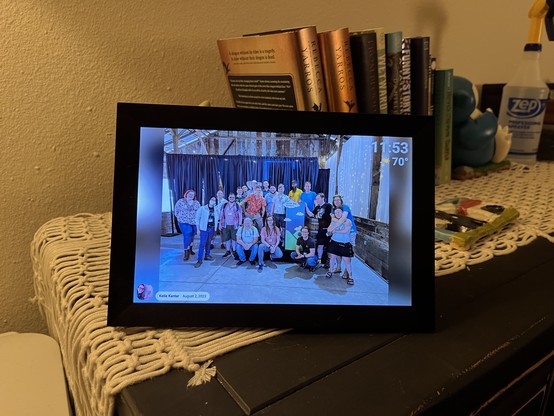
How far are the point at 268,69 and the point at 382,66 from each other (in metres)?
0.17

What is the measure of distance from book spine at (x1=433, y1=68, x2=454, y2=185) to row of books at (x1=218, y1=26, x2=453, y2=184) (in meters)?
0.12

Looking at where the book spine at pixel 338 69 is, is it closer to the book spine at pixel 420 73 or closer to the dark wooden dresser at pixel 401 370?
the book spine at pixel 420 73

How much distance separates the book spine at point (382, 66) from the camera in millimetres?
669

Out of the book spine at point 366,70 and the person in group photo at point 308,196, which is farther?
the book spine at point 366,70

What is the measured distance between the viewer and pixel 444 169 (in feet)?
3.09

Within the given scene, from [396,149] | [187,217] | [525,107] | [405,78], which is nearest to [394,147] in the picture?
[396,149]

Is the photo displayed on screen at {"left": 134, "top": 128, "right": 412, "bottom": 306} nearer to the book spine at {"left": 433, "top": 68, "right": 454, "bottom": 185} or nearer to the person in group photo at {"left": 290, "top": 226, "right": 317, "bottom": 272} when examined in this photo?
the person in group photo at {"left": 290, "top": 226, "right": 317, "bottom": 272}

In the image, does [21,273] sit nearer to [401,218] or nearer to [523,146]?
[401,218]

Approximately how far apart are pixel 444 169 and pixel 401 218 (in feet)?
1.80

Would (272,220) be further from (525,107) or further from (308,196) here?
(525,107)

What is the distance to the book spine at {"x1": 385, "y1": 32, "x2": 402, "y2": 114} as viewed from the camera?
69 cm

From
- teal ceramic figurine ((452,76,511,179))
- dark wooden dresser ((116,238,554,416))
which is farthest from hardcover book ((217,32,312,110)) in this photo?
teal ceramic figurine ((452,76,511,179))

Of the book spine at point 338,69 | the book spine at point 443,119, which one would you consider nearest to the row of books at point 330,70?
the book spine at point 338,69

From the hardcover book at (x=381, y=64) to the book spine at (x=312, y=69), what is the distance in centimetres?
8
